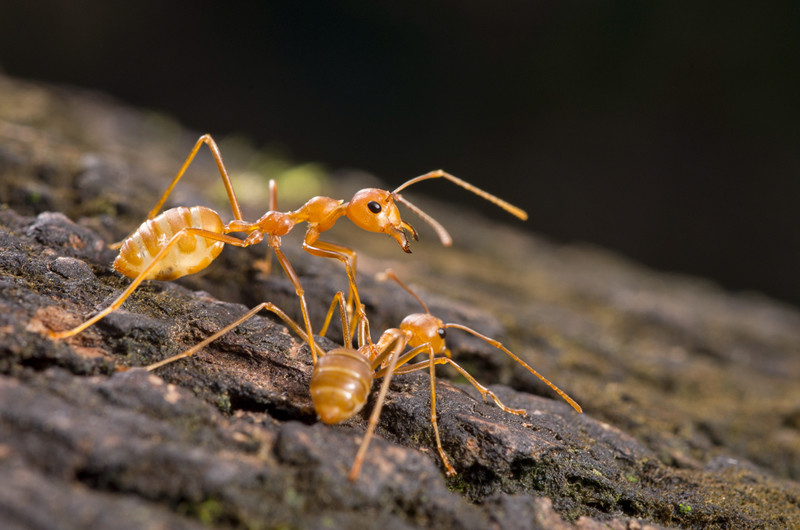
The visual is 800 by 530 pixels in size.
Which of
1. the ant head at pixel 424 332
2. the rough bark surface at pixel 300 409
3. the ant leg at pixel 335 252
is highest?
the ant leg at pixel 335 252

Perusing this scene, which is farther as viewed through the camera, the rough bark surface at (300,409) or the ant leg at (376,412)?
the ant leg at (376,412)

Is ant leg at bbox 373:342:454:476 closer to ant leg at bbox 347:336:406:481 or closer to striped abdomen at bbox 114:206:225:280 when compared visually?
ant leg at bbox 347:336:406:481

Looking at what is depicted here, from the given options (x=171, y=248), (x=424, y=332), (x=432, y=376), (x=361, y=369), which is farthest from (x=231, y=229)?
(x=432, y=376)

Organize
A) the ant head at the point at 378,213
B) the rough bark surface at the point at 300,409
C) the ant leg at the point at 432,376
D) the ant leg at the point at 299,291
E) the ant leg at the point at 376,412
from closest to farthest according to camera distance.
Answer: the rough bark surface at the point at 300,409, the ant leg at the point at 376,412, the ant leg at the point at 432,376, the ant leg at the point at 299,291, the ant head at the point at 378,213

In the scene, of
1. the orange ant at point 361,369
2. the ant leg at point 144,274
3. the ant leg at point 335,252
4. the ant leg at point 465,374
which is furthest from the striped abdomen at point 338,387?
the ant leg at point 144,274

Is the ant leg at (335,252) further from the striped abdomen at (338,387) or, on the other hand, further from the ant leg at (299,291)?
the striped abdomen at (338,387)

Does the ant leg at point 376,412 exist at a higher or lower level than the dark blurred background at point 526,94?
lower

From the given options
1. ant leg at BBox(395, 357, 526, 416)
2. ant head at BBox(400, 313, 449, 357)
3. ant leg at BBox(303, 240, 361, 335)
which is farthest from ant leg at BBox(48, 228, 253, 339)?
ant leg at BBox(395, 357, 526, 416)
